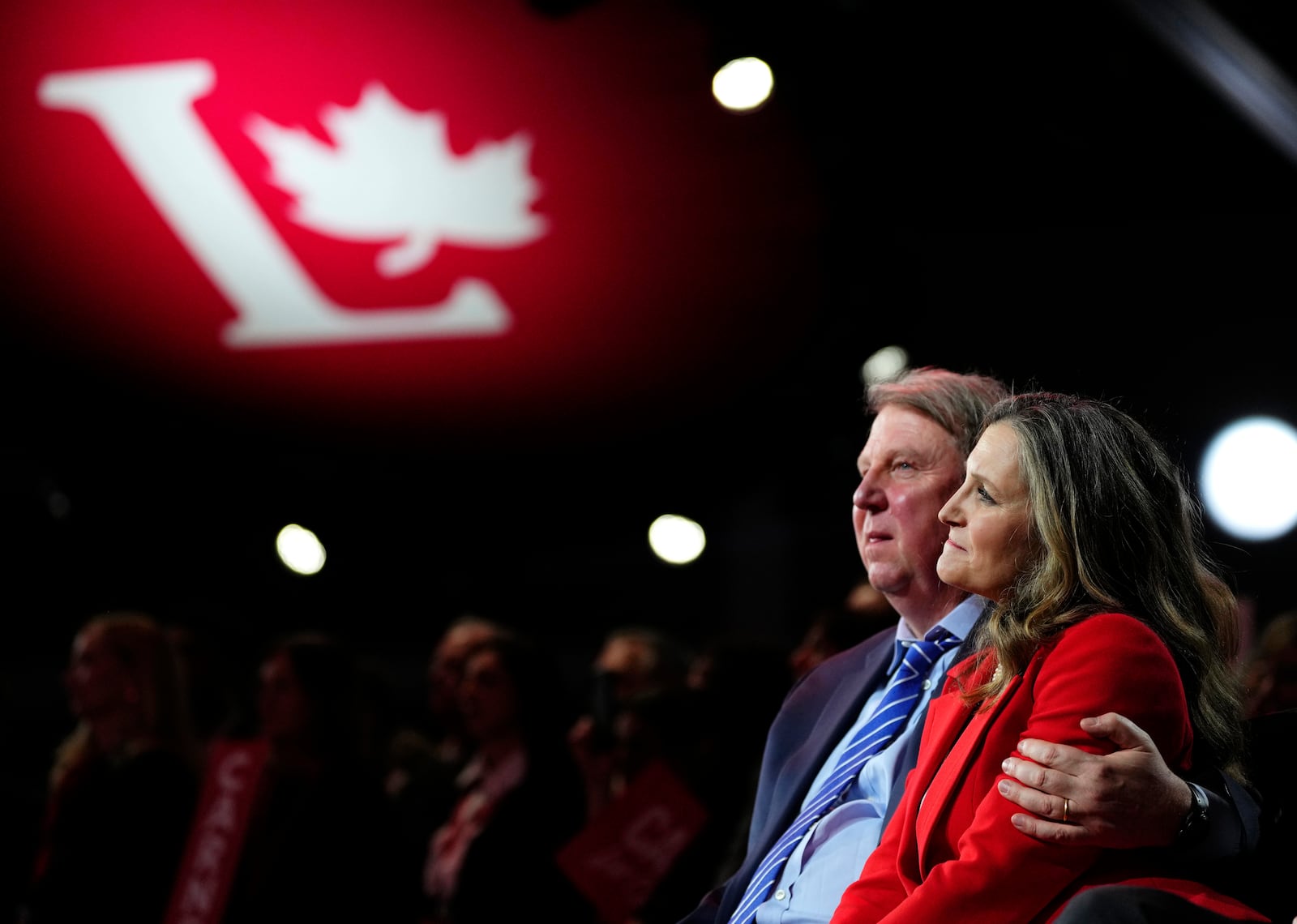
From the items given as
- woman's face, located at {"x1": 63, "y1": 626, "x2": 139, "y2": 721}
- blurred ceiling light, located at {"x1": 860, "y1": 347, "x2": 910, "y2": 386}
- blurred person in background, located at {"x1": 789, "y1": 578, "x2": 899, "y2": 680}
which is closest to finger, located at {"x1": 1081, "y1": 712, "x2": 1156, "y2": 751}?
blurred person in background, located at {"x1": 789, "y1": 578, "x2": 899, "y2": 680}

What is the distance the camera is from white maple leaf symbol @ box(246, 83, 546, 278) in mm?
6078

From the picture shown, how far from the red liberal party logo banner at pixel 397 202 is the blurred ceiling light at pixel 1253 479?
9.86ft

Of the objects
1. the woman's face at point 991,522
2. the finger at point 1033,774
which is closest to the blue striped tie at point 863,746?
the woman's face at point 991,522

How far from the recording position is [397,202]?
250 inches

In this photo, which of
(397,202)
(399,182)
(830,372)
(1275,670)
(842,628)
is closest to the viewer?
(1275,670)

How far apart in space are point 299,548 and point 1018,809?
7.55 metres

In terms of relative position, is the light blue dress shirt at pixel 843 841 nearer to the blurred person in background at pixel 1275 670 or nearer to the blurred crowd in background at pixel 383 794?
the blurred crowd in background at pixel 383 794

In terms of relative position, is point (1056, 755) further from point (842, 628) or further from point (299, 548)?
point (299, 548)

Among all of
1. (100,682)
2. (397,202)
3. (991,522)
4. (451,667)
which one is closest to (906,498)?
(991,522)

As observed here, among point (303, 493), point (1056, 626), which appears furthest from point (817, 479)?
point (1056, 626)

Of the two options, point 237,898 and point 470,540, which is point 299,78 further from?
point 237,898

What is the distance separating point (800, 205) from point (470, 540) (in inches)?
118

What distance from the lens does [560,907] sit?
3.78 metres

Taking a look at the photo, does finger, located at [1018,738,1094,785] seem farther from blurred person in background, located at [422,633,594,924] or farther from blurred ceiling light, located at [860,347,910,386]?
blurred ceiling light, located at [860,347,910,386]
